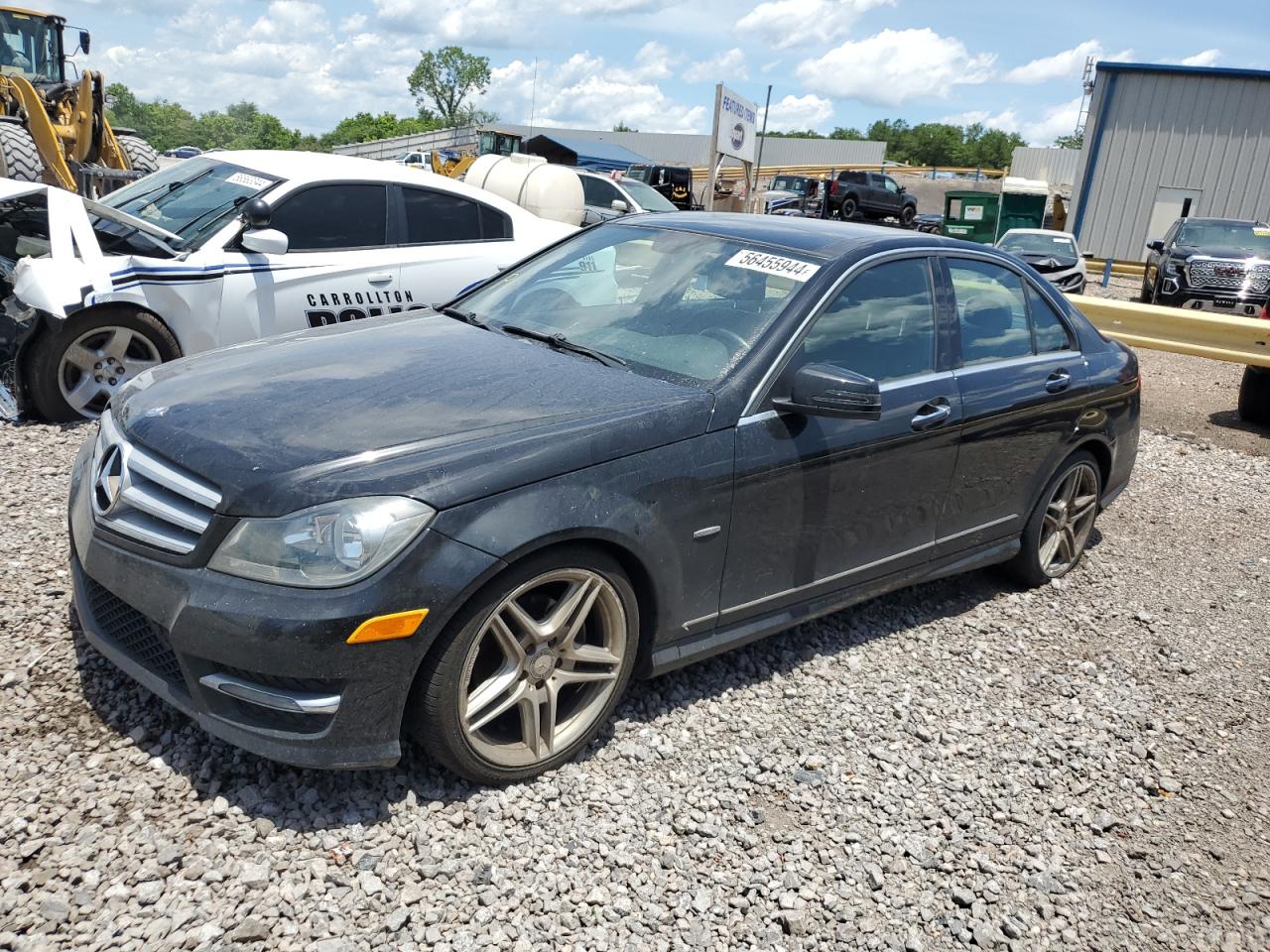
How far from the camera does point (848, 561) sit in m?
3.77

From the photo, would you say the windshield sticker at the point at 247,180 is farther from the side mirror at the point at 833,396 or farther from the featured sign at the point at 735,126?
the featured sign at the point at 735,126

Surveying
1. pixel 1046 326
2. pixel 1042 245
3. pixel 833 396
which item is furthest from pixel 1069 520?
pixel 1042 245

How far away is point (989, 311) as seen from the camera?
4.35m

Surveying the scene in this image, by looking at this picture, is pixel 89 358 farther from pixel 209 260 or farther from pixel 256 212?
pixel 256 212

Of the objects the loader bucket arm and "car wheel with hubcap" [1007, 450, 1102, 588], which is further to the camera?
the loader bucket arm

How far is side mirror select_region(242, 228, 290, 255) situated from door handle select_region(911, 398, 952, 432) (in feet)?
12.9

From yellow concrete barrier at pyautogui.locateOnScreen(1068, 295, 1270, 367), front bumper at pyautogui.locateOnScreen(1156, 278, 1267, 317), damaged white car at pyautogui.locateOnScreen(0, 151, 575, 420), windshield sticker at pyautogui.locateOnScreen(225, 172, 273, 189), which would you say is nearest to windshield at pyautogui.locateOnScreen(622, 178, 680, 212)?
front bumper at pyautogui.locateOnScreen(1156, 278, 1267, 317)

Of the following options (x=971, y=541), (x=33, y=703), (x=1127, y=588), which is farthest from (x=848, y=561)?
(x=33, y=703)

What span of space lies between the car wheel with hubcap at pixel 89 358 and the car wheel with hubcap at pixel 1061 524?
4.83 metres

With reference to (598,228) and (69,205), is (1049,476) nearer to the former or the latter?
(598,228)

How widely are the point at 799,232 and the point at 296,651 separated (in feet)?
8.45

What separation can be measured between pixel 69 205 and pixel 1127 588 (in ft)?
20.6

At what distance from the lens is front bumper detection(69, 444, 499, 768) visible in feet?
8.27

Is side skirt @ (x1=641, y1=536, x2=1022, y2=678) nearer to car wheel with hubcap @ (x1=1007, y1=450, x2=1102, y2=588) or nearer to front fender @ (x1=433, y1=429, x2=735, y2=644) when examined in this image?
front fender @ (x1=433, y1=429, x2=735, y2=644)
